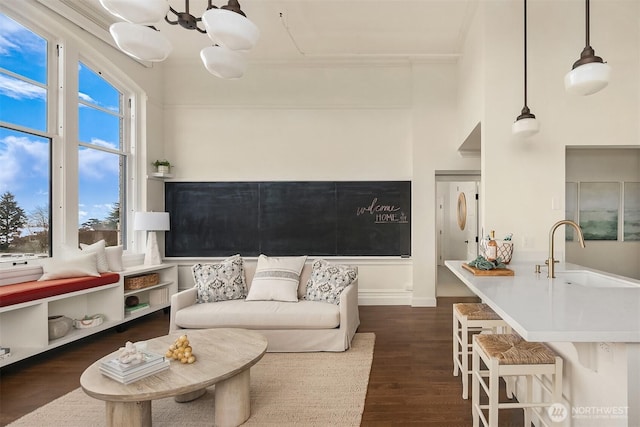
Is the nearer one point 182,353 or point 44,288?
point 182,353

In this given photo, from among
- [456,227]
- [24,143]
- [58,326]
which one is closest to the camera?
[58,326]

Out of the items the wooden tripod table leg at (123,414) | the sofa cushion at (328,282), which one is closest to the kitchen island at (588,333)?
the sofa cushion at (328,282)

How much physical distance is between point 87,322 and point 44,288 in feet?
2.44

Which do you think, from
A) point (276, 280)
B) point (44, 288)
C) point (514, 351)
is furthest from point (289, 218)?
point (514, 351)

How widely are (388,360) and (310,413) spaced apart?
3.54 ft

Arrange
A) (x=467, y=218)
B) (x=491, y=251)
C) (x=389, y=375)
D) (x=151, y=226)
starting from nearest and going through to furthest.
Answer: (x=491, y=251) → (x=389, y=375) → (x=151, y=226) → (x=467, y=218)

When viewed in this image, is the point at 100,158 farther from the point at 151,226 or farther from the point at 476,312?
the point at 476,312

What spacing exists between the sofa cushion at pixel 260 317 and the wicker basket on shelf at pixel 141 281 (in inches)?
49.5

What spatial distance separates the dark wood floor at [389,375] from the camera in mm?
2217

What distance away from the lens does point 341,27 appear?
4.11 m

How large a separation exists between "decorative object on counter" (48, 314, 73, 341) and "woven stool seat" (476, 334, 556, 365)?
148 inches

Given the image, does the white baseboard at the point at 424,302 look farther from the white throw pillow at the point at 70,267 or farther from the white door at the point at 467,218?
the white throw pillow at the point at 70,267

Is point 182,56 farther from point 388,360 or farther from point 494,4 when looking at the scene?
point 388,360

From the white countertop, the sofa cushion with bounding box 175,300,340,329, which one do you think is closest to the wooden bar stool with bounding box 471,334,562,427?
the white countertop
